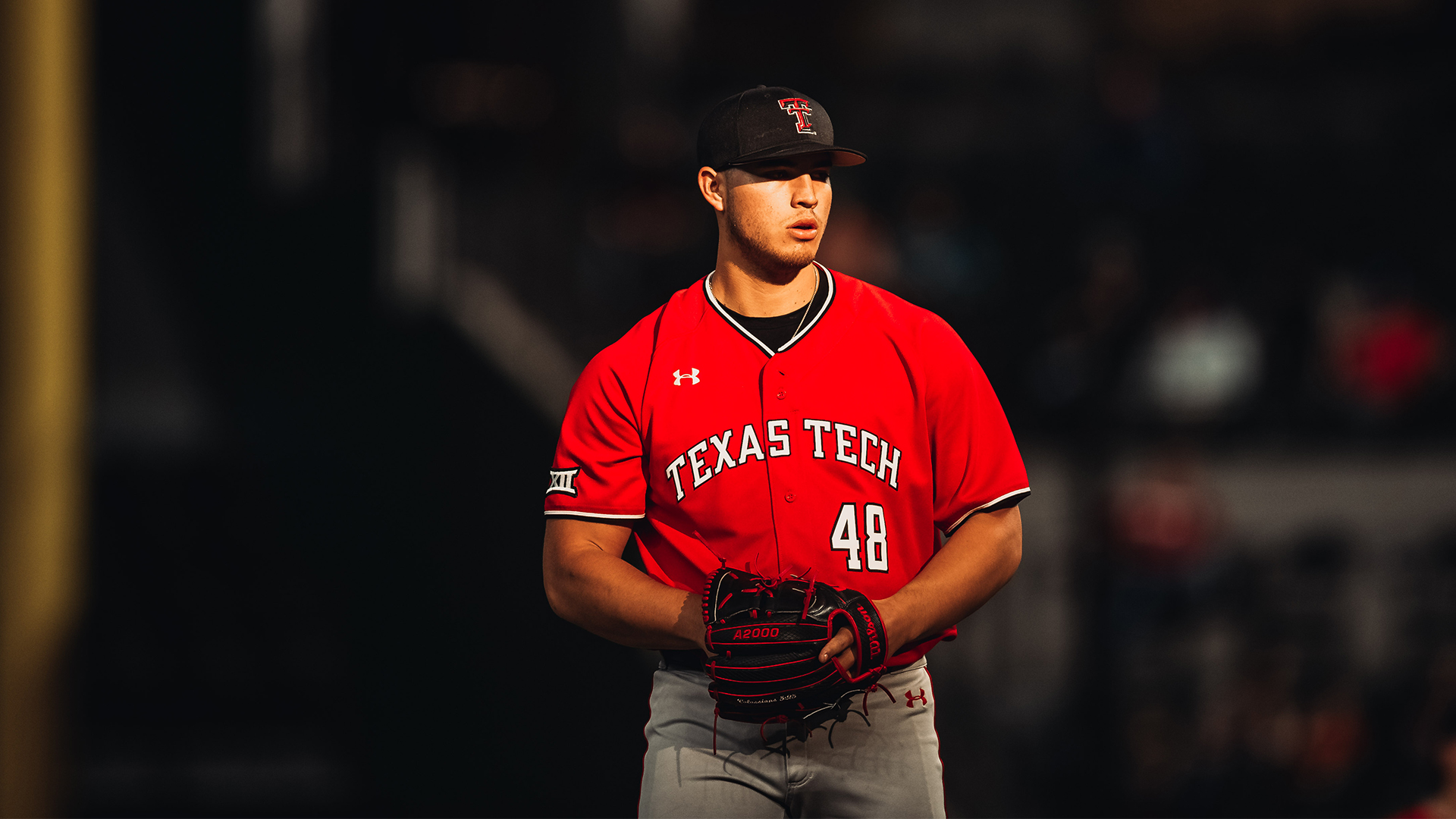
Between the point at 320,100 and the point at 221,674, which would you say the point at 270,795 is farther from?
the point at 320,100

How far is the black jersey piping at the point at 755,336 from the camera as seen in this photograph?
2371 mm

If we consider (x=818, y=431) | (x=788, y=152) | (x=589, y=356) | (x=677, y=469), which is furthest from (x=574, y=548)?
(x=589, y=356)

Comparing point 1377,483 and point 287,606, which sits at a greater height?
point 1377,483

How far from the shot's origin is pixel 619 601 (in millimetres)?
2188

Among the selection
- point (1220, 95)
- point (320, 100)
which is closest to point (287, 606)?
point (320, 100)

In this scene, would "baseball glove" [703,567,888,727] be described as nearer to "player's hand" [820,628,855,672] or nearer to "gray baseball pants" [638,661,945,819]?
"player's hand" [820,628,855,672]

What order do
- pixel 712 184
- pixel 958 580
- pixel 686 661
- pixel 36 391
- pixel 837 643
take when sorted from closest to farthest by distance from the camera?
pixel 837 643 < pixel 958 580 < pixel 712 184 < pixel 686 661 < pixel 36 391

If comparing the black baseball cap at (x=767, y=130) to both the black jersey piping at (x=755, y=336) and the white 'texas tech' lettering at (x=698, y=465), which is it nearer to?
the black jersey piping at (x=755, y=336)

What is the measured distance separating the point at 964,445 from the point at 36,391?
7.53m

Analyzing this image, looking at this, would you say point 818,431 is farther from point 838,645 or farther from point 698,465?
point 838,645

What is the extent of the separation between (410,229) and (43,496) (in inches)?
112

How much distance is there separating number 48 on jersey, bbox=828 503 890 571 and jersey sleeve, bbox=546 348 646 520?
36cm

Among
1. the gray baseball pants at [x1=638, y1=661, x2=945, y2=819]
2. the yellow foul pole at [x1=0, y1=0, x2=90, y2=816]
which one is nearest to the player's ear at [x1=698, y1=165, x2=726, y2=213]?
the gray baseball pants at [x1=638, y1=661, x2=945, y2=819]

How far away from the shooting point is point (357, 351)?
883 cm
